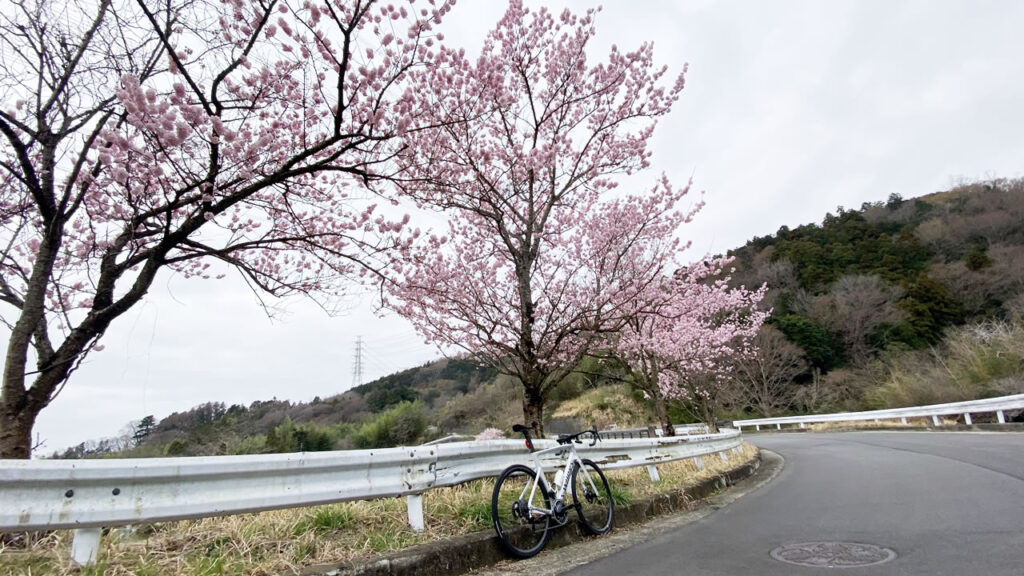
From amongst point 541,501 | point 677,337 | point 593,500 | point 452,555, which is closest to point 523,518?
point 541,501

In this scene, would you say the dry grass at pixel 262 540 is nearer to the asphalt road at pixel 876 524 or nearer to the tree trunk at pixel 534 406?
the asphalt road at pixel 876 524

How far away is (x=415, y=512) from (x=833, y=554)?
111 inches

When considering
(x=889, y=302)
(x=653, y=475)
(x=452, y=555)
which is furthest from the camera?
(x=889, y=302)

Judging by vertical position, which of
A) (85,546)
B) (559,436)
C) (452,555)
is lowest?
(452,555)

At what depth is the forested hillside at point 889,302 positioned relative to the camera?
24.7 m

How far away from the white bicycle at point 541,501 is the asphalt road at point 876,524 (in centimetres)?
51

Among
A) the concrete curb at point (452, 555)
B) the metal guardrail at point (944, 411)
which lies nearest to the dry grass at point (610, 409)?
the metal guardrail at point (944, 411)

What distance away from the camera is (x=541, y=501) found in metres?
4.20

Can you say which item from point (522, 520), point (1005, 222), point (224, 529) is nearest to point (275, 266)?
point (224, 529)

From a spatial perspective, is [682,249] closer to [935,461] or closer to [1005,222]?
[935,461]

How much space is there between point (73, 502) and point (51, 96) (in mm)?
3964

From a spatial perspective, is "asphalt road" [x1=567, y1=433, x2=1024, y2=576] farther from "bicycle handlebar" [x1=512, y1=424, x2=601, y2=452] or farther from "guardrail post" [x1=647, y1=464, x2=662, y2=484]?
"bicycle handlebar" [x1=512, y1=424, x2=601, y2=452]

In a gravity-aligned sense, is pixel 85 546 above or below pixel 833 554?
above

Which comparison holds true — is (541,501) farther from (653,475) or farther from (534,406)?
(653,475)
